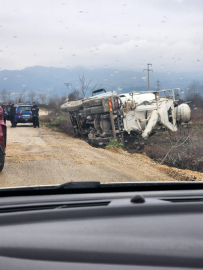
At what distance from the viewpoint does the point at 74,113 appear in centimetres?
1491

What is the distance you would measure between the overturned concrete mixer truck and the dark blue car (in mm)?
4394

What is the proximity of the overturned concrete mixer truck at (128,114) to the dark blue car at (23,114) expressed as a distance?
4.39 metres

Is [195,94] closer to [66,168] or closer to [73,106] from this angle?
[73,106]

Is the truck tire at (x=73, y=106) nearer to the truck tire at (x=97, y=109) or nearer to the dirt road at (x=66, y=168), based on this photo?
the truck tire at (x=97, y=109)

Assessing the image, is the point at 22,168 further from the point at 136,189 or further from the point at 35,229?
the point at 35,229

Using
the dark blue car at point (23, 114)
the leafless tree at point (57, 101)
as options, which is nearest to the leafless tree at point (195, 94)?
the leafless tree at point (57, 101)

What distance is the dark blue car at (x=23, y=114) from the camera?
699 inches

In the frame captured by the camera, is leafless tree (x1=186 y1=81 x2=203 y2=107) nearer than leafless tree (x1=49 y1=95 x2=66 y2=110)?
No

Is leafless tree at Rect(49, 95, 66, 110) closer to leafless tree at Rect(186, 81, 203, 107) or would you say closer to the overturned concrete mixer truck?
the overturned concrete mixer truck

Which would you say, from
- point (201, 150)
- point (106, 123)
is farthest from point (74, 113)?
point (201, 150)

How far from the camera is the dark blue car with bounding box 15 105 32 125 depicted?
17.8 m

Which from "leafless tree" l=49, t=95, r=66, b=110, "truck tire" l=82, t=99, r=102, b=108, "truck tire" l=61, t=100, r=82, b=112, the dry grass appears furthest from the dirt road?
"leafless tree" l=49, t=95, r=66, b=110

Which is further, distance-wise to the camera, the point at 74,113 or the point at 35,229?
the point at 74,113

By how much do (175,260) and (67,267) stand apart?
0.45m
